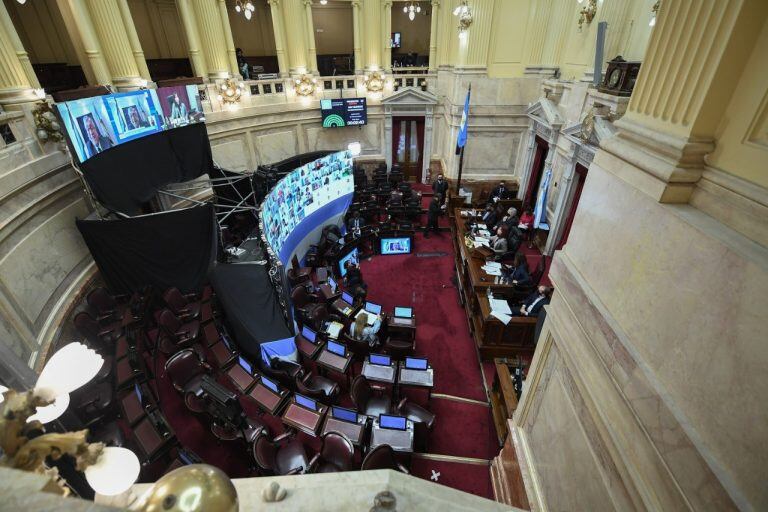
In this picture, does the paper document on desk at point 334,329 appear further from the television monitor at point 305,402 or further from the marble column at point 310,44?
the marble column at point 310,44

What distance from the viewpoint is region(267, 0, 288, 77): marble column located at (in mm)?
12180

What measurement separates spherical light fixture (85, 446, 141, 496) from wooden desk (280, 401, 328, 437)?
3.49 m

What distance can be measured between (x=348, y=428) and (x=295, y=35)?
13.4 m

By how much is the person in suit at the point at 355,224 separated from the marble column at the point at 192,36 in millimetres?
6749

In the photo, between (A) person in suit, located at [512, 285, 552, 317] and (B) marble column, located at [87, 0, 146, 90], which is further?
(B) marble column, located at [87, 0, 146, 90]

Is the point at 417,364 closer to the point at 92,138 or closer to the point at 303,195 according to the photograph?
the point at 303,195

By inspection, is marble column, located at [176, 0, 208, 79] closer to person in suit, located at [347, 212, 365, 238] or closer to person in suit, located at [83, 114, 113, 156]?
person in suit, located at [83, 114, 113, 156]

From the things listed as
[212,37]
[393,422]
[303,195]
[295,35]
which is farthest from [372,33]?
[393,422]

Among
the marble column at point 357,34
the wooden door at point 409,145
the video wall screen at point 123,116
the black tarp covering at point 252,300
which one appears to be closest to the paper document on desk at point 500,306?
the black tarp covering at point 252,300

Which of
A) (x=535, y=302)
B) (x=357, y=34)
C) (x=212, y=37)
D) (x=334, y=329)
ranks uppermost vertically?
(x=357, y=34)

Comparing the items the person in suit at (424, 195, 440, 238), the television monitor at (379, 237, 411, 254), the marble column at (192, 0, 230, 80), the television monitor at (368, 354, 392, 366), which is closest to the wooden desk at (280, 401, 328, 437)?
the television monitor at (368, 354, 392, 366)

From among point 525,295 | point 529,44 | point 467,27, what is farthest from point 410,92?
point 525,295

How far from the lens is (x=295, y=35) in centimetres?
1260

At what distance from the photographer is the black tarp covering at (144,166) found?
6.03 metres
